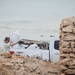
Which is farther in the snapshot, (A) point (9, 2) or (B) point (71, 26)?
(A) point (9, 2)

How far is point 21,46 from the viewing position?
15.9 meters

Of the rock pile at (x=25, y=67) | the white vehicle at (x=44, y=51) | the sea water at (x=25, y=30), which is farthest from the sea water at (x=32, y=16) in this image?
the rock pile at (x=25, y=67)

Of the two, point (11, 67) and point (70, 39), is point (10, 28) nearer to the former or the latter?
point (11, 67)

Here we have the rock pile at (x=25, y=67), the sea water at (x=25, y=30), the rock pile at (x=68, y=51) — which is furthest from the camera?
the sea water at (x=25, y=30)

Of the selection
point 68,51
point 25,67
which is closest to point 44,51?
point 25,67

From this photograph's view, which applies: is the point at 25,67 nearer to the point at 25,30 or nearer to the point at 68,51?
the point at 68,51

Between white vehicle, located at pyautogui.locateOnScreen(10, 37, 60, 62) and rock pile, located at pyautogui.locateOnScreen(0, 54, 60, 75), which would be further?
white vehicle, located at pyautogui.locateOnScreen(10, 37, 60, 62)

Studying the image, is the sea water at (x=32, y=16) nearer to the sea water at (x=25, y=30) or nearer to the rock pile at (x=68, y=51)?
the sea water at (x=25, y=30)

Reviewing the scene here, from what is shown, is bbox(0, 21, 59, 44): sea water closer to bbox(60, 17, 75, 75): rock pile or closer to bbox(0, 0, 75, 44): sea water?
bbox(0, 0, 75, 44): sea water

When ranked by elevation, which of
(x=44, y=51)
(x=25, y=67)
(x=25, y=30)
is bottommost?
(x=25, y=67)

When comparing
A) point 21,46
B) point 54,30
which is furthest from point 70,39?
point 54,30

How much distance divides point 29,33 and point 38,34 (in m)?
0.82

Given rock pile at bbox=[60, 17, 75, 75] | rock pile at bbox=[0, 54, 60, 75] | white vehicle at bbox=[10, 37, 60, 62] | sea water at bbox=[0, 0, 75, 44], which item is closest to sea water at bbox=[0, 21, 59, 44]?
sea water at bbox=[0, 0, 75, 44]

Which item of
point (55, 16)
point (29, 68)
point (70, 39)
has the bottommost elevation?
point (29, 68)
